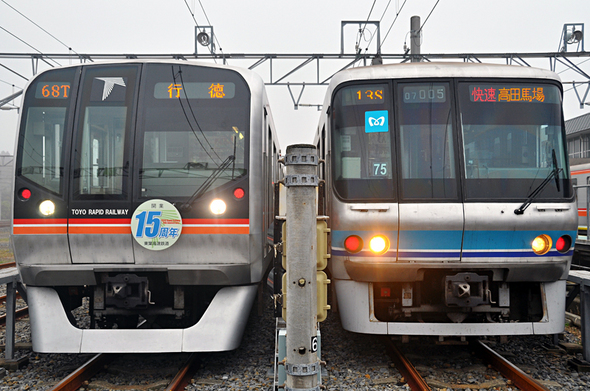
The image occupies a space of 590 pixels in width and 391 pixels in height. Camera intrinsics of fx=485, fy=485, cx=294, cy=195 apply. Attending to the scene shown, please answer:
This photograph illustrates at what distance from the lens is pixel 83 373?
409 centimetres

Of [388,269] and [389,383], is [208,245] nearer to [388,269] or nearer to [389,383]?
[388,269]

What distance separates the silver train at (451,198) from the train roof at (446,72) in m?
0.01

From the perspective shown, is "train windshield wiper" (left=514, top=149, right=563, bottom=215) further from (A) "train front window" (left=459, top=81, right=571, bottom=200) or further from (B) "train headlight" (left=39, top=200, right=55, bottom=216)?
(B) "train headlight" (left=39, top=200, right=55, bottom=216)

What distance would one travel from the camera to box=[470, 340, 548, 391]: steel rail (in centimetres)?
380

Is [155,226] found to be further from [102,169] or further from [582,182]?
[582,182]

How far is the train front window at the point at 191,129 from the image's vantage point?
4.17 m

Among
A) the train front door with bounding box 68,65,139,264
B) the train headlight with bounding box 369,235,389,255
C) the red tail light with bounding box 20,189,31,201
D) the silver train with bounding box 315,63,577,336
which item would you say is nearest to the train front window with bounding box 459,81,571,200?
the silver train with bounding box 315,63,577,336

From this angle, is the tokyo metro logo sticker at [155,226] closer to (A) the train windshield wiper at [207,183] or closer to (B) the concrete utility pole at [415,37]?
(A) the train windshield wiper at [207,183]

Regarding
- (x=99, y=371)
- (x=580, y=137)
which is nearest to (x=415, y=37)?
(x=99, y=371)

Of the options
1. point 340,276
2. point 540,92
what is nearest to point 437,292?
point 340,276

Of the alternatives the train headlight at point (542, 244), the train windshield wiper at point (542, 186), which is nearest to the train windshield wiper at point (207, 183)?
the train windshield wiper at point (542, 186)

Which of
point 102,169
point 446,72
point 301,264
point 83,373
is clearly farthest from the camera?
point 446,72

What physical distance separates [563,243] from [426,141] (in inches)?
58.9

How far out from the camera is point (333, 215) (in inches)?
179
